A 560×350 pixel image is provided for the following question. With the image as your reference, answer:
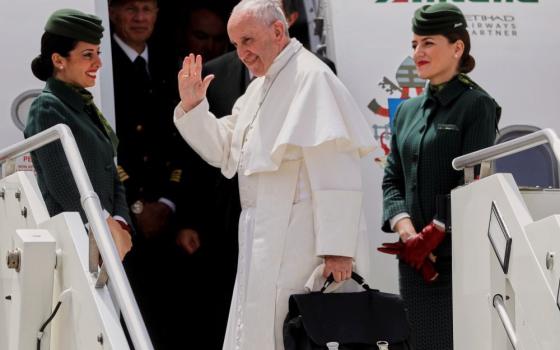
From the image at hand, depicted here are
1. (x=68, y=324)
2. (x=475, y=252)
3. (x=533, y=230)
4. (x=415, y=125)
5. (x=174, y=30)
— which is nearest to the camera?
(x=533, y=230)

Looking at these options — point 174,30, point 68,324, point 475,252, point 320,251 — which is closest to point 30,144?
point 68,324

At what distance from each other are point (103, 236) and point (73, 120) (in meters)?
1.53

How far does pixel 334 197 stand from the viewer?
5.38 meters

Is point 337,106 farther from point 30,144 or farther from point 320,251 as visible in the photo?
point 30,144

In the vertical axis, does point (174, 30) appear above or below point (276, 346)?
above

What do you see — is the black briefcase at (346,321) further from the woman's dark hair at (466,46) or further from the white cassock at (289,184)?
the woman's dark hair at (466,46)

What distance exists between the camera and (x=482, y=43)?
7.41 metres

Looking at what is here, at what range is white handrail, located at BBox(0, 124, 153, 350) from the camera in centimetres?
388

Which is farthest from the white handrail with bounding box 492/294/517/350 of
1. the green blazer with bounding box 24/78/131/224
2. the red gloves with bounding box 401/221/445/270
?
the green blazer with bounding box 24/78/131/224

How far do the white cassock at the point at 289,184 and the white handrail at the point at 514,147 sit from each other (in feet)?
1.59

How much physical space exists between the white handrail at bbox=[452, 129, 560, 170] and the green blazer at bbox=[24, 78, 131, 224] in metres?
1.63

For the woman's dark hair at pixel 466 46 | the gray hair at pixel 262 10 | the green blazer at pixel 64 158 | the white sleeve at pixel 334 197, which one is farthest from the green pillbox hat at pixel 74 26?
the woman's dark hair at pixel 466 46

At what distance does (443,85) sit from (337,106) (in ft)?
2.62

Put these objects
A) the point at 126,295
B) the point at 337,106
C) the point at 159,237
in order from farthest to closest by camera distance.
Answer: the point at 159,237, the point at 337,106, the point at 126,295
